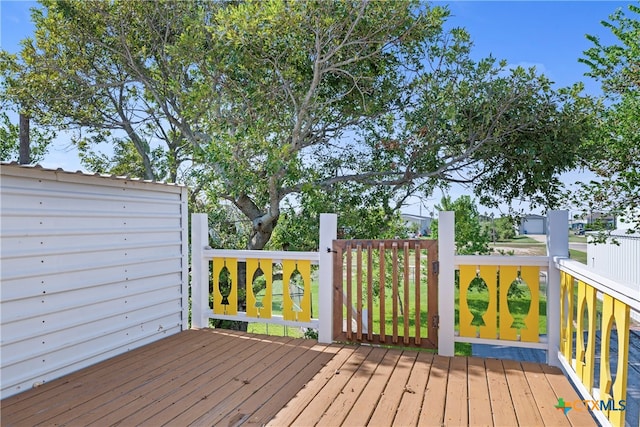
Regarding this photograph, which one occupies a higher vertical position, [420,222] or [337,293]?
[420,222]

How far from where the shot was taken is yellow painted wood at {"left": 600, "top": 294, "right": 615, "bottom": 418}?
1.99 meters

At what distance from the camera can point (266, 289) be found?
429 cm

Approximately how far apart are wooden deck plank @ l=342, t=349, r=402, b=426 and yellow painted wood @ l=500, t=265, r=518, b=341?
0.92 meters

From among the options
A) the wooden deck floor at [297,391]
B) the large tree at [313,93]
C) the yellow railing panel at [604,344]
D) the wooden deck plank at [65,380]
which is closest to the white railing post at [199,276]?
the wooden deck plank at [65,380]

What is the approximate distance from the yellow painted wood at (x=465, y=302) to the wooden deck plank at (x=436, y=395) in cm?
34

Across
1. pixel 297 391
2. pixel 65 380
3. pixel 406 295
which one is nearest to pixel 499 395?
pixel 406 295

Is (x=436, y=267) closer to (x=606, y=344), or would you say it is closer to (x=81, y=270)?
(x=606, y=344)

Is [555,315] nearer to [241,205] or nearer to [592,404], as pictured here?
[592,404]

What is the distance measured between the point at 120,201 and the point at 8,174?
986 millimetres

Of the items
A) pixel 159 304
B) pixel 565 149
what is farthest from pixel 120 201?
pixel 565 149

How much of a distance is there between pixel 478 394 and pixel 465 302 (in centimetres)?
101

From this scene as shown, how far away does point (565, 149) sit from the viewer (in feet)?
18.9

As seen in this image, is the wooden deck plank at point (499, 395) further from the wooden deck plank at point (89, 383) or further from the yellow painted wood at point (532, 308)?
the wooden deck plank at point (89, 383)

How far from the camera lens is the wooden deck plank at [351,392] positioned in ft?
7.61
